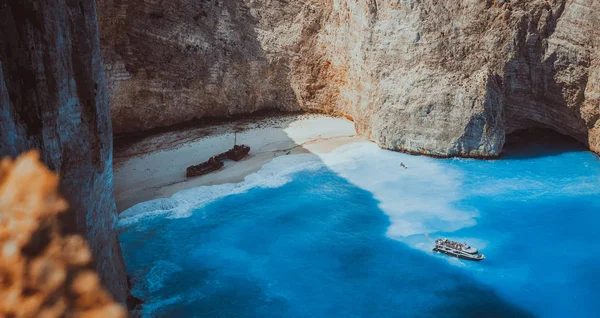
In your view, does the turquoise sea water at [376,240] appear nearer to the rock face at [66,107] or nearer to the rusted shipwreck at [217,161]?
the rusted shipwreck at [217,161]

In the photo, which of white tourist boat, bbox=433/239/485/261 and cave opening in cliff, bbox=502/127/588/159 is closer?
white tourist boat, bbox=433/239/485/261

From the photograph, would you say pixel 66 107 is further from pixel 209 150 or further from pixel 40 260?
pixel 209 150

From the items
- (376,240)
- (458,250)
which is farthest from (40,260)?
(458,250)

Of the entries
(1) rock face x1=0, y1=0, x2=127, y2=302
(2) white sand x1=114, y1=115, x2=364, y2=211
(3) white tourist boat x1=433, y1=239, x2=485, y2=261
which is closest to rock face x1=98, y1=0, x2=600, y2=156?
(2) white sand x1=114, y1=115, x2=364, y2=211

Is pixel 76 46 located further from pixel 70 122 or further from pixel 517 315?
pixel 517 315

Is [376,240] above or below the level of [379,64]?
below

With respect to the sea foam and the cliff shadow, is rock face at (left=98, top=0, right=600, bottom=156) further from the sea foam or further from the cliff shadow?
the sea foam
